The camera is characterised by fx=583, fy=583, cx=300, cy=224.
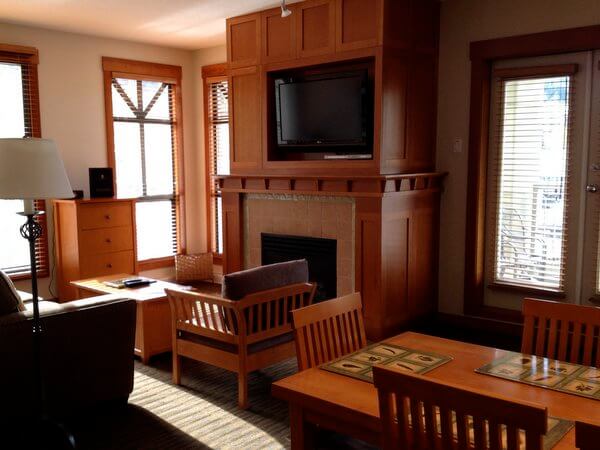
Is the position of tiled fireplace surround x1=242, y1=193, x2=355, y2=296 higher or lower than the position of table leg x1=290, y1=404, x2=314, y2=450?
higher

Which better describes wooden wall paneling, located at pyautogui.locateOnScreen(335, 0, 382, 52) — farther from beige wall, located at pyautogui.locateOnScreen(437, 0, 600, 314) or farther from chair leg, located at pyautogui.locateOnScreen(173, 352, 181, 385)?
chair leg, located at pyautogui.locateOnScreen(173, 352, 181, 385)

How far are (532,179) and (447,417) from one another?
356cm

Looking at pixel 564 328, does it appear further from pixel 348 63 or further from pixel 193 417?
pixel 348 63

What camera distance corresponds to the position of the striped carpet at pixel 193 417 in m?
2.92

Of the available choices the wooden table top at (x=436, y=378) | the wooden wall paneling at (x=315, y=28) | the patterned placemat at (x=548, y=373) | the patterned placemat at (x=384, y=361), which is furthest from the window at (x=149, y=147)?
the patterned placemat at (x=548, y=373)

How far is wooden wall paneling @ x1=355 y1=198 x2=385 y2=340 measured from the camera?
443cm

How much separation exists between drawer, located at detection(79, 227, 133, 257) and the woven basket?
800 millimetres

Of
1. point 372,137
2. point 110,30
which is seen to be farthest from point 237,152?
point 110,30

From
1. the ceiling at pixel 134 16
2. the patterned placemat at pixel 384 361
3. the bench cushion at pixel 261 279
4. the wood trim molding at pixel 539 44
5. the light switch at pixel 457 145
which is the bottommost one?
the patterned placemat at pixel 384 361

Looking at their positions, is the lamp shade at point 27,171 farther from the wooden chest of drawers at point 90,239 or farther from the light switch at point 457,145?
the light switch at point 457,145

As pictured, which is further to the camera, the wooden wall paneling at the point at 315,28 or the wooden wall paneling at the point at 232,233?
the wooden wall paneling at the point at 232,233

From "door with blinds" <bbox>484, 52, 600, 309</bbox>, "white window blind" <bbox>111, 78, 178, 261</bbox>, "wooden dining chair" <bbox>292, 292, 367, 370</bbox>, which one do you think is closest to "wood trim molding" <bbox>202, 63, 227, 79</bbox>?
"white window blind" <bbox>111, 78, 178, 261</bbox>

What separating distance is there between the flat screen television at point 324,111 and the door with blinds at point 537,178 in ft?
3.65

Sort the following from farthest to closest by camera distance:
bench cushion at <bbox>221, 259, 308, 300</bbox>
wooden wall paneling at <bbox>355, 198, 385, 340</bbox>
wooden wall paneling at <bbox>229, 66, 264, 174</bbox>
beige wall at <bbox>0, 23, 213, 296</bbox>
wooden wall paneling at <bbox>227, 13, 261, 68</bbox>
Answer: beige wall at <bbox>0, 23, 213, 296</bbox> < wooden wall paneling at <bbox>229, 66, 264, 174</bbox> < wooden wall paneling at <bbox>227, 13, 261, 68</bbox> < wooden wall paneling at <bbox>355, 198, 385, 340</bbox> < bench cushion at <bbox>221, 259, 308, 300</bbox>
